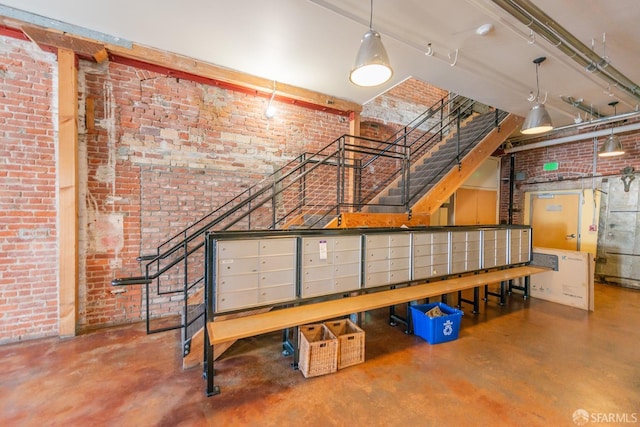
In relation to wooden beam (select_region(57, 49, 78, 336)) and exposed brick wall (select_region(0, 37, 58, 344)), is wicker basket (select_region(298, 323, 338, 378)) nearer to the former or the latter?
wooden beam (select_region(57, 49, 78, 336))

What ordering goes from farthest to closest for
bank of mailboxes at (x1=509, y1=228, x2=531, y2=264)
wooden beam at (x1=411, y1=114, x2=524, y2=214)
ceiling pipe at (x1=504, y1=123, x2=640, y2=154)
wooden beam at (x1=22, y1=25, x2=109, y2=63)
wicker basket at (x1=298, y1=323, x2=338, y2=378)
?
ceiling pipe at (x1=504, y1=123, x2=640, y2=154) → bank of mailboxes at (x1=509, y1=228, x2=531, y2=264) → wooden beam at (x1=411, y1=114, x2=524, y2=214) → wooden beam at (x1=22, y1=25, x2=109, y2=63) → wicker basket at (x1=298, y1=323, x2=338, y2=378)

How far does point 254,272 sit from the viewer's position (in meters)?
2.48

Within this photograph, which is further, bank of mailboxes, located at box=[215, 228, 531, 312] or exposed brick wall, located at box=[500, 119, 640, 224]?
exposed brick wall, located at box=[500, 119, 640, 224]

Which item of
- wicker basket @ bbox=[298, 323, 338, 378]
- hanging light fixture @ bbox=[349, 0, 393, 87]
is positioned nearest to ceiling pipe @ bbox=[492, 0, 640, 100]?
hanging light fixture @ bbox=[349, 0, 393, 87]

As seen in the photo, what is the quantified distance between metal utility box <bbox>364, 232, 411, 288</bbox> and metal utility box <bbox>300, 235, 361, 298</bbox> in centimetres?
15

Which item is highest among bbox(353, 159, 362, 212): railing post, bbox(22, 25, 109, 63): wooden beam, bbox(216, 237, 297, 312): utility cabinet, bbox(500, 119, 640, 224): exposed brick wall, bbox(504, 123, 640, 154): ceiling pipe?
bbox(22, 25, 109, 63): wooden beam

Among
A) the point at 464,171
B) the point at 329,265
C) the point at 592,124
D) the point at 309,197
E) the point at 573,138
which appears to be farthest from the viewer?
the point at 573,138

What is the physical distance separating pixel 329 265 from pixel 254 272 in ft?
2.58

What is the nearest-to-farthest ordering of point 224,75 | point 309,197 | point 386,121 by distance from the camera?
point 224,75 → point 309,197 → point 386,121

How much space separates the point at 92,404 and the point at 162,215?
219 cm

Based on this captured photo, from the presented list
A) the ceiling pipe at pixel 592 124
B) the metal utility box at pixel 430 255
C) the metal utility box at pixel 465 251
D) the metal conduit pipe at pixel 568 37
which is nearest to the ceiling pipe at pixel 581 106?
the ceiling pipe at pixel 592 124

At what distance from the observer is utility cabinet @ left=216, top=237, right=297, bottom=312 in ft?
7.72

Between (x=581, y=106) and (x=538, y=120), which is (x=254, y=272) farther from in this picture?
(x=581, y=106)

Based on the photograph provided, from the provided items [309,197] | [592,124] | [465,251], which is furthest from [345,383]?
[592,124]
